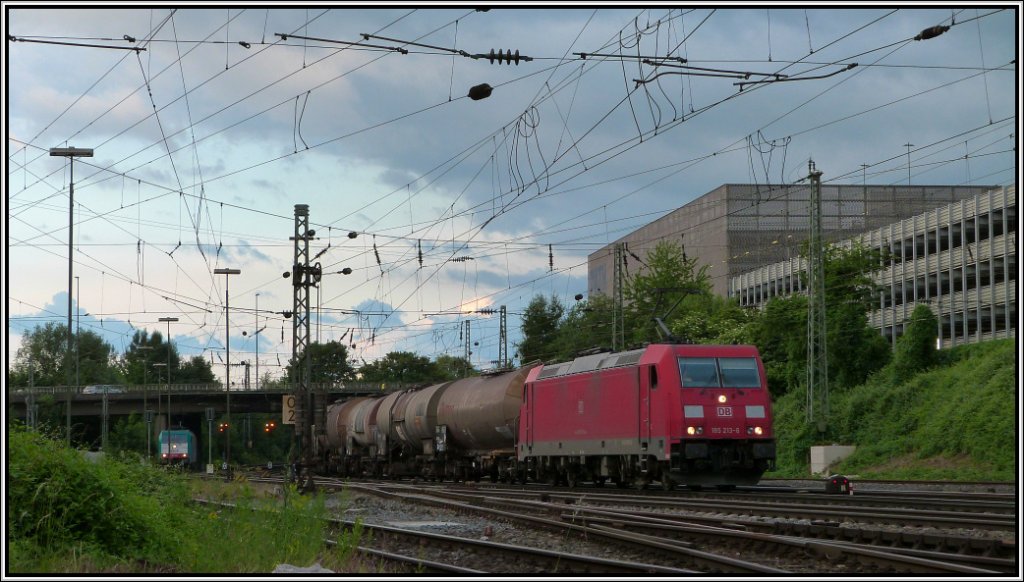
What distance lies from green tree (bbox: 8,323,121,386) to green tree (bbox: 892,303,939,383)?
114m

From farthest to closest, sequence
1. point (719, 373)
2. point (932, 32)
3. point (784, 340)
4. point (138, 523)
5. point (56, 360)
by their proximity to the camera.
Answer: point (56, 360)
point (784, 340)
point (719, 373)
point (932, 32)
point (138, 523)

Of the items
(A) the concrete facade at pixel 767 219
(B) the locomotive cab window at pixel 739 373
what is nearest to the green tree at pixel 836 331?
(B) the locomotive cab window at pixel 739 373

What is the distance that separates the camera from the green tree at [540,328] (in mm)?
124500

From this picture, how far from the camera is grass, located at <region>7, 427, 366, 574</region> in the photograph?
14.4 metres

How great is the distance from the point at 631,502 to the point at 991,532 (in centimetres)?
990

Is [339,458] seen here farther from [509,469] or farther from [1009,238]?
[1009,238]

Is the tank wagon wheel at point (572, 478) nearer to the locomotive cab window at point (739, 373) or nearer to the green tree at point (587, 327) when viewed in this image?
the locomotive cab window at point (739, 373)

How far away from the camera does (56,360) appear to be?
154375mm

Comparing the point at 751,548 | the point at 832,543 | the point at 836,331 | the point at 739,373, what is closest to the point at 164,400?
the point at 836,331

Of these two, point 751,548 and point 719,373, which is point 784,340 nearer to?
point 719,373

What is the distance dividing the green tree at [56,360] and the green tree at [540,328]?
176ft

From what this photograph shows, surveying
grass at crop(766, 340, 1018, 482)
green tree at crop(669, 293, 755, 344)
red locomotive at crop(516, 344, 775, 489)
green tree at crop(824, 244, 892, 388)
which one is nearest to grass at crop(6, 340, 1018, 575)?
red locomotive at crop(516, 344, 775, 489)

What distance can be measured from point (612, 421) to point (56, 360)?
139 metres

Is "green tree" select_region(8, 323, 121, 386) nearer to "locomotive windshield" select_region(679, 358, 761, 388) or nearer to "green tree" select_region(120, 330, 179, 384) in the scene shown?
"green tree" select_region(120, 330, 179, 384)
